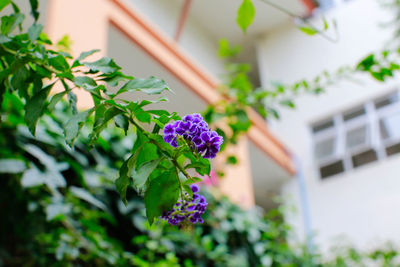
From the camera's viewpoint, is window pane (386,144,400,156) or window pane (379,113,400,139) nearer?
window pane (386,144,400,156)

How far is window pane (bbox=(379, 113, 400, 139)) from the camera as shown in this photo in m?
7.11

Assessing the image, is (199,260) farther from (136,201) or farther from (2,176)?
(2,176)

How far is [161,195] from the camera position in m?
0.70

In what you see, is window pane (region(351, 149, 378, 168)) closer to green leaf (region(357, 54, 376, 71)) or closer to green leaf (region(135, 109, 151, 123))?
green leaf (region(357, 54, 376, 71))

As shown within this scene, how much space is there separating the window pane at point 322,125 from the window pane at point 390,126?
81cm

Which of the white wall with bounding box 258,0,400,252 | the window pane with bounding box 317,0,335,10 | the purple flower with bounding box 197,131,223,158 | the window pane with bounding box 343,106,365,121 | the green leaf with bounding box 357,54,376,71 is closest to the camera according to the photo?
the purple flower with bounding box 197,131,223,158

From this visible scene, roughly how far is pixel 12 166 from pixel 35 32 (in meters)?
0.88

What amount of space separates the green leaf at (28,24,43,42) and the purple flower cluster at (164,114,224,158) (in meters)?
0.43

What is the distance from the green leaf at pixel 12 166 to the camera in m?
1.70

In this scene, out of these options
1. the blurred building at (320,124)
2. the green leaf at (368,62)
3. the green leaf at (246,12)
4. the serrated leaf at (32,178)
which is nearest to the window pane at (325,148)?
the blurred building at (320,124)

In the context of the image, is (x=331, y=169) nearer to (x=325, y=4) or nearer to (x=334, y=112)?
(x=334, y=112)

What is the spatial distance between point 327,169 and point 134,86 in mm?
7207

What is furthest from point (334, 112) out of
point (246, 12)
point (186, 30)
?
point (246, 12)

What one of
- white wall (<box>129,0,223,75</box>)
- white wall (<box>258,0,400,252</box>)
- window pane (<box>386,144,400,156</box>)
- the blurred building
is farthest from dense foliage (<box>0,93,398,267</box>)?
window pane (<box>386,144,400,156</box>)
